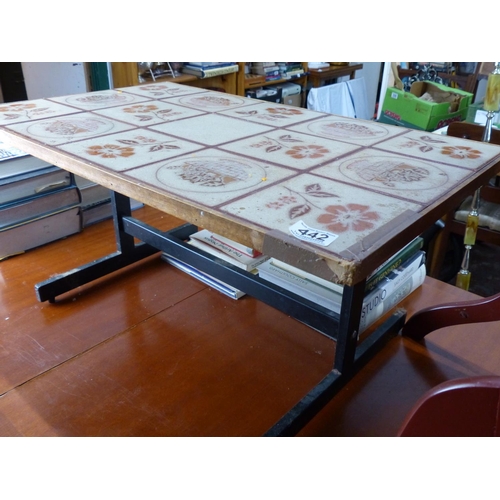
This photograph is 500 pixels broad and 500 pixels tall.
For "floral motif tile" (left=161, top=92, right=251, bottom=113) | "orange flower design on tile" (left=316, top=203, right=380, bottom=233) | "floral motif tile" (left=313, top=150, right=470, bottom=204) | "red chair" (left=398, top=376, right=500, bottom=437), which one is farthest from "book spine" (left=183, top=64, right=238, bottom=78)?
"red chair" (left=398, top=376, right=500, bottom=437)

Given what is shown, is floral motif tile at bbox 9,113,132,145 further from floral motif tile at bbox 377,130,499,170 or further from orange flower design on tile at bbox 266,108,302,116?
floral motif tile at bbox 377,130,499,170

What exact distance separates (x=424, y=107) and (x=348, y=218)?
7.13 feet

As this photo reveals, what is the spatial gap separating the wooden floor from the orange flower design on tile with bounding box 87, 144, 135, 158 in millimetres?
440

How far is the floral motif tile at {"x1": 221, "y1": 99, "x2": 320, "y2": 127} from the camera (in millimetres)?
1276

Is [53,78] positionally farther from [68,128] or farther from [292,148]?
[292,148]

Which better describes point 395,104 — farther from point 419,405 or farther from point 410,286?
point 419,405

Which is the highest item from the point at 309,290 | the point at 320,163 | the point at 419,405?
the point at 320,163

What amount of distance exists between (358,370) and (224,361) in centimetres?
29

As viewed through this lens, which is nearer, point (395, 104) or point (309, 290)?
point (309, 290)

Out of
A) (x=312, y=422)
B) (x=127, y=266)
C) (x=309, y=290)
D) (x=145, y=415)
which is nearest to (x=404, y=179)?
(x=309, y=290)

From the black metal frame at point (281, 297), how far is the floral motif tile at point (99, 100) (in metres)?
0.27

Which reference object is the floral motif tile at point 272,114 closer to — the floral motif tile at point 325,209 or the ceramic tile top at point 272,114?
the ceramic tile top at point 272,114

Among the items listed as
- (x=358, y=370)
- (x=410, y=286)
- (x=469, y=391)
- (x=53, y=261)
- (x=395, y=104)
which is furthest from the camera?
(x=395, y=104)

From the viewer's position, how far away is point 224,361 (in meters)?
1.09
